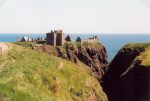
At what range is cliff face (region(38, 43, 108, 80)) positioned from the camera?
125 metres

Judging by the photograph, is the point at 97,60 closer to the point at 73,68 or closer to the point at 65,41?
the point at 65,41

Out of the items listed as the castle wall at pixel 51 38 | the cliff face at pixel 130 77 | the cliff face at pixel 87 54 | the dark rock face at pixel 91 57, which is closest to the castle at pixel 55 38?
the castle wall at pixel 51 38

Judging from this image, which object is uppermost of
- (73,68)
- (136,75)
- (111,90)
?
(73,68)

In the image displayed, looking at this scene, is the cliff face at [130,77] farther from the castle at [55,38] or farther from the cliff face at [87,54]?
the castle at [55,38]

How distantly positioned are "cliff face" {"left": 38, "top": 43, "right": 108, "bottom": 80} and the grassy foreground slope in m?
70.1

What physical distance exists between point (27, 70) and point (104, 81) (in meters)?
75.1

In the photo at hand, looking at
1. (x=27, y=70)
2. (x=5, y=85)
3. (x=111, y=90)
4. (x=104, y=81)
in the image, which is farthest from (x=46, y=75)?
(x=104, y=81)

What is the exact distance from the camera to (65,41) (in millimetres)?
135125

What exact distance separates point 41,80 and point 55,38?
91.2 metres

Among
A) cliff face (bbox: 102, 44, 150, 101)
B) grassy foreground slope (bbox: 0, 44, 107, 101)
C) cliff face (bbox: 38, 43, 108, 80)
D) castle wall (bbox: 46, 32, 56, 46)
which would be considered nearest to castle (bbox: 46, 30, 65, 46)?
castle wall (bbox: 46, 32, 56, 46)

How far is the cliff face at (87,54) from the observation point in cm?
12494

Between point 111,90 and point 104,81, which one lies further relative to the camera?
point 104,81

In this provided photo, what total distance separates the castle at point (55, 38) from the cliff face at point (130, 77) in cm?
1995

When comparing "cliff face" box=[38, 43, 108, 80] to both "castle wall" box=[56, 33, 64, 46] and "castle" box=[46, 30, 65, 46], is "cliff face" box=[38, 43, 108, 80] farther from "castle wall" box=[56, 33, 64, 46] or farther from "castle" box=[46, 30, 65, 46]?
"castle" box=[46, 30, 65, 46]
